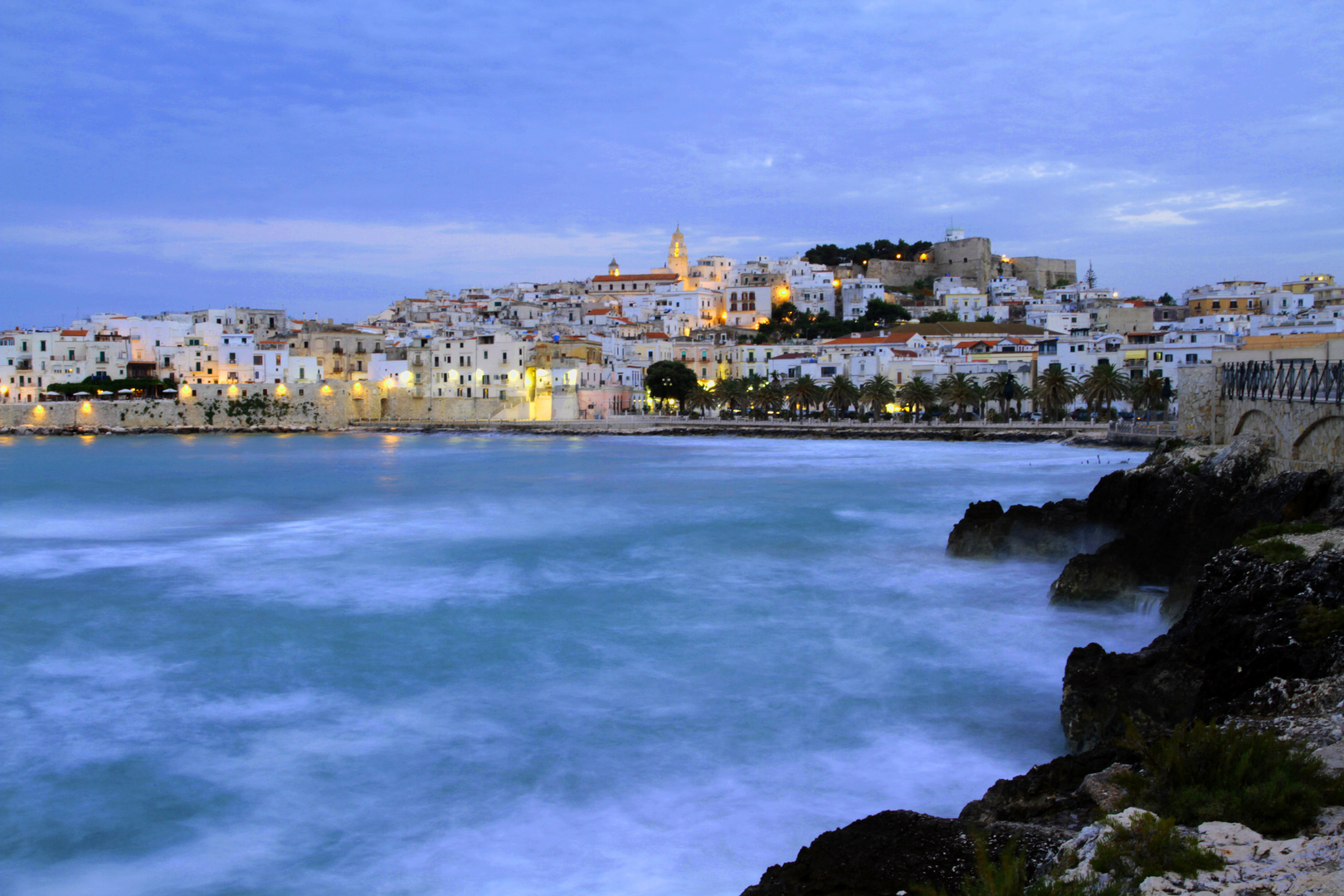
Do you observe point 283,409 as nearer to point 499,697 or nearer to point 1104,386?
point 1104,386

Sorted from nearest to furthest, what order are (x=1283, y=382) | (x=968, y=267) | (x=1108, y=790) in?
(x=1108, y=790), (x=1283, y=382), (x=968, y=267)

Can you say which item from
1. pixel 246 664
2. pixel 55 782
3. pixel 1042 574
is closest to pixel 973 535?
pixel 1042 574

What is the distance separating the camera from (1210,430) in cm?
1661

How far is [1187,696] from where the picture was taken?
6.59 meters

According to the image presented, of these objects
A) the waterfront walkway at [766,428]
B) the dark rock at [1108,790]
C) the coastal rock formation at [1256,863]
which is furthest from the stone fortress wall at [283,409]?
the coastal rock formation at [1256,863]

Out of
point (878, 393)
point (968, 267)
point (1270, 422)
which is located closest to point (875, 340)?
point (878, 393)

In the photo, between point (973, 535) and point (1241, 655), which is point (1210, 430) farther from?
point (1241, 655)

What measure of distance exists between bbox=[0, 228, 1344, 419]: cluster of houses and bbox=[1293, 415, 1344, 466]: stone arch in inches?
1383

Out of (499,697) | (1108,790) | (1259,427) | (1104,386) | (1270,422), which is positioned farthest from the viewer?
(1104,386)

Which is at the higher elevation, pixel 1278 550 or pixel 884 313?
pixel 884 313

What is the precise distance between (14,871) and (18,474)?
31.5 m

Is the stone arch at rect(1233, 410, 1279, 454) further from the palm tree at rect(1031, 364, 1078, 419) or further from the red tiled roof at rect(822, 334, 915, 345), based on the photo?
the red tiled roof at rect(822, 334, 915, 345)

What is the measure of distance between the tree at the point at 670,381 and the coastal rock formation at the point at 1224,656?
178ft

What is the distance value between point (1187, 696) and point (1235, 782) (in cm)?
287
